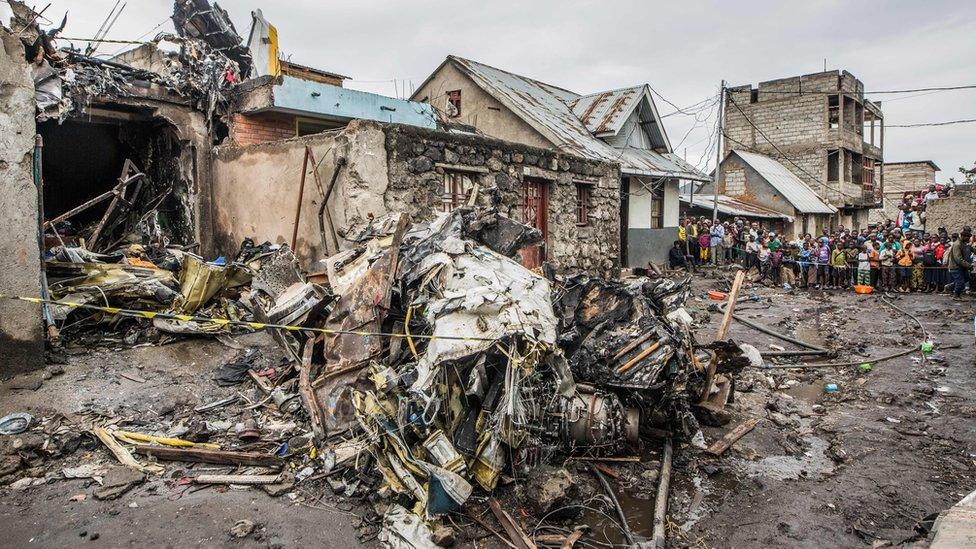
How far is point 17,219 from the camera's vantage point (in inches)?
214

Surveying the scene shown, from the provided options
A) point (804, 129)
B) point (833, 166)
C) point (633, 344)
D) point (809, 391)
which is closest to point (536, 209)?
point (809, 391)

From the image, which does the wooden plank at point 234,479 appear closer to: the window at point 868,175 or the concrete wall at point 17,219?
the concrete wall at point 17,219

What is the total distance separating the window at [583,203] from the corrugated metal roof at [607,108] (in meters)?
5.05

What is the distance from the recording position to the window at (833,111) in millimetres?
27547

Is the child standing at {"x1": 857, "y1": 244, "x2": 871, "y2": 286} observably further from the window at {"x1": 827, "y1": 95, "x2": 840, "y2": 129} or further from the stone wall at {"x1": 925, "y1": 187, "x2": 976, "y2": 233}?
the window at {"x1": 827, "y1": 95, "x2": 840, "y2": 129}

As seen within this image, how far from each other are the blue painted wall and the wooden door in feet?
8.70

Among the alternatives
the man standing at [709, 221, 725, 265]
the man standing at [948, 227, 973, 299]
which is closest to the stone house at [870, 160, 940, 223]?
the man standing at [709, 221, 725, 265]

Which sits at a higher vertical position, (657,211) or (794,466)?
(657,211)

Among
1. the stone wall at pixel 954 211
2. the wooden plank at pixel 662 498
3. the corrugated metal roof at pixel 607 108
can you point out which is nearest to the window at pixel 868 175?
the stone wall at pixel 954 211

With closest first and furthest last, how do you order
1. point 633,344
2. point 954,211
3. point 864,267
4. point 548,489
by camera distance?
point 548,489 < point 633,344 < point 864,267 < point 954,211

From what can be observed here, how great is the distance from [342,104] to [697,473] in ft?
29.8

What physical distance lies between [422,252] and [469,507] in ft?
8.45

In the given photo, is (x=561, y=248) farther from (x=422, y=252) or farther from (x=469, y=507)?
(x=469, y=507)

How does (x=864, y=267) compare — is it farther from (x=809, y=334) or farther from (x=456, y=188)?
(x=456, y=188)
